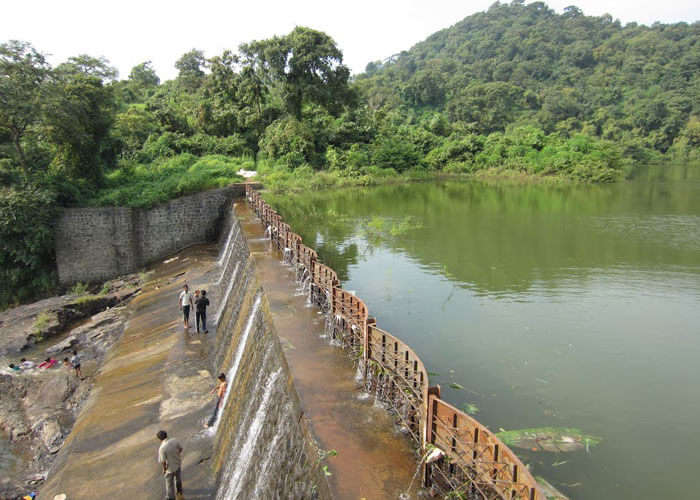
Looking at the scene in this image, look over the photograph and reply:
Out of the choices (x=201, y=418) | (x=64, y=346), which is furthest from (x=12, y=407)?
(x=201, y=418)

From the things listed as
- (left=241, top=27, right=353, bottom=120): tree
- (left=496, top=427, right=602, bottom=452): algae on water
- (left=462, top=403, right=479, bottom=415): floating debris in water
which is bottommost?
(left=496, top=427, right=602, bottom=452): algae on water

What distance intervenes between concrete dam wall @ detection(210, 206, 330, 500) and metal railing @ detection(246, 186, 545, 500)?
42.1 inches

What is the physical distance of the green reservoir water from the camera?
23.0 feet

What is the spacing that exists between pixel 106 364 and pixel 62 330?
5.58 meters

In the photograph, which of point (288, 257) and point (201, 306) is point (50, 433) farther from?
point (288, 257)

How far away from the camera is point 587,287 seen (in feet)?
44.7

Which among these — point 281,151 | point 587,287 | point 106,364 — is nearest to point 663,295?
point 587,287

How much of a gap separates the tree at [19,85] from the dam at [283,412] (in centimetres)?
1178

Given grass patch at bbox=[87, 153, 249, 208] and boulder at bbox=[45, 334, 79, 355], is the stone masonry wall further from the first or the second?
boulder at bbox=[45, 334, 79, 355]

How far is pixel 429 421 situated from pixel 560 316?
8.40 metres

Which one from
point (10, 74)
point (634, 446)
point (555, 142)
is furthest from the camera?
point (555, 142)

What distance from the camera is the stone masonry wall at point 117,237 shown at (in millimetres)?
20500

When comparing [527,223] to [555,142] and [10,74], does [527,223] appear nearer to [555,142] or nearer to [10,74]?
[10,74]

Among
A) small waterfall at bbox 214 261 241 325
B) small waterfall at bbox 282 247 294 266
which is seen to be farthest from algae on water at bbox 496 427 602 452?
small waterfall at bbox 214 261 241 325
